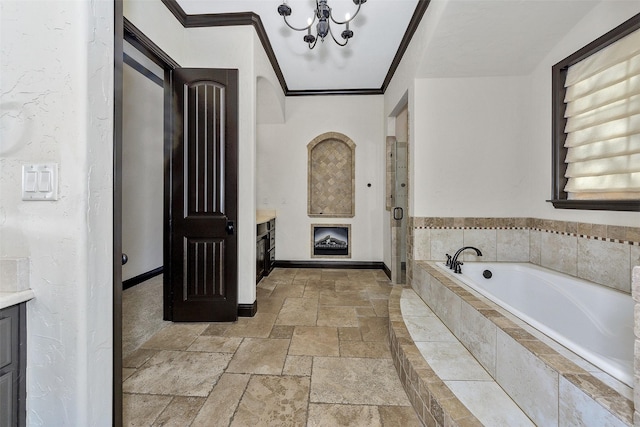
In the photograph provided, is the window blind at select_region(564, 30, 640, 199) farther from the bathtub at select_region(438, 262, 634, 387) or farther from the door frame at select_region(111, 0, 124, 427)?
the door frame at select_region(111, 0, 124, 427)

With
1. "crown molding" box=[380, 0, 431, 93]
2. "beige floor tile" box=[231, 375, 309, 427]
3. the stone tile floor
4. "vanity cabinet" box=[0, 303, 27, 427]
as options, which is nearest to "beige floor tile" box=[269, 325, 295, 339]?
the stone tile floor

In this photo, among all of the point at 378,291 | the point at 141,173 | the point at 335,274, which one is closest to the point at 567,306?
the point at 378,291

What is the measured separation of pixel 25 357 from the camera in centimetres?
84

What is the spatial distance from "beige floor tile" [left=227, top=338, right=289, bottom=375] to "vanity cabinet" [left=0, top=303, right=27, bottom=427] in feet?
3.82

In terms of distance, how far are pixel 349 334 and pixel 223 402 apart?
1141 mm

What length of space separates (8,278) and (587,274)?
3.33 meters

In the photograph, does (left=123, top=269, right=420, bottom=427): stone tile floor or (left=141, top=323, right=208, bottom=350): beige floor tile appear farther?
(left=141, top=323, right=208, bottom=350): beige floor tile

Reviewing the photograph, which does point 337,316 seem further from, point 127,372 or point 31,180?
point 31,180

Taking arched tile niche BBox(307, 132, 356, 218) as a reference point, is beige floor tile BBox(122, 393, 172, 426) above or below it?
below

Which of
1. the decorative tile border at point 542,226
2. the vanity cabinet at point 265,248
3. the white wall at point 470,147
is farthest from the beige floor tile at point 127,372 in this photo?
the white wall at point 470,147

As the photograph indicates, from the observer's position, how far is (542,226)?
106 inches

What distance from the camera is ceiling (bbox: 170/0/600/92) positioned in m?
2.00

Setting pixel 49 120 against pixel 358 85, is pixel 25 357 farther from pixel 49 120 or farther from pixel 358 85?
pixel 358 85

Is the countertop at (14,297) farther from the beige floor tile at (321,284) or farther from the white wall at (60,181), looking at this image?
the beige floor tile at (321,284)
